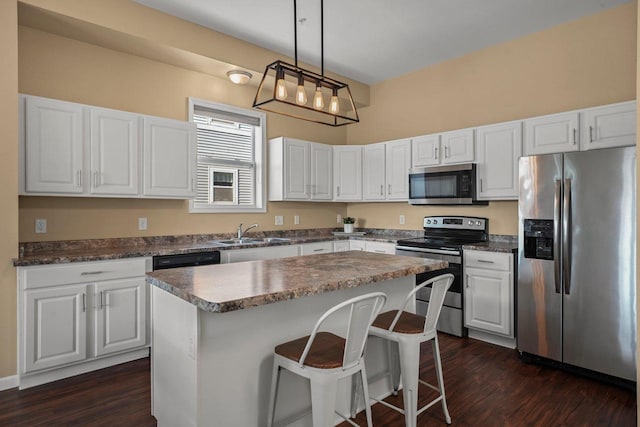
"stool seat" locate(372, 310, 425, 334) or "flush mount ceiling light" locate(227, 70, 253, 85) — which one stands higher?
"flush mount ceiling light" locate(227, 70, 253, 85)

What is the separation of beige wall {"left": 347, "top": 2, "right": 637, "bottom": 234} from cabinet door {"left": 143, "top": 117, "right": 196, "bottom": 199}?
8.74 ft

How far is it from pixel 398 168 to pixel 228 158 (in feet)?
6.82

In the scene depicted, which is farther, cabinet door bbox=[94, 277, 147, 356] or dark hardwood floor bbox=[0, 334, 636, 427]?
cabinet door bbox=[94, 277, 147, 356]

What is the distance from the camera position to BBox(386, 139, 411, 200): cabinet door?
4.59 meters

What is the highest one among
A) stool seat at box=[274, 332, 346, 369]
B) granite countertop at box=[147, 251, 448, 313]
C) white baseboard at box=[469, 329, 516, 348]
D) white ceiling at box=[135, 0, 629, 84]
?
white ceiling at box=[135, 0, 629, 84]

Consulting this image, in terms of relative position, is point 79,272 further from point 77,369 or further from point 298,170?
point 298,170

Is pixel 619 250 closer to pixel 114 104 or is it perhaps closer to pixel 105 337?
pixel 105 337

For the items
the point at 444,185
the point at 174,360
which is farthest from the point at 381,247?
the point at 174,360

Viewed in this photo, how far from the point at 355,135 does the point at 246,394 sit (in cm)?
445

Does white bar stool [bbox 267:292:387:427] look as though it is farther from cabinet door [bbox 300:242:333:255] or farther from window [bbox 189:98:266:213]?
window [bbox 189:98:266:213]

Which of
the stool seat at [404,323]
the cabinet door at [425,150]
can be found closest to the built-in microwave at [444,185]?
the cabinet door at [425,150]

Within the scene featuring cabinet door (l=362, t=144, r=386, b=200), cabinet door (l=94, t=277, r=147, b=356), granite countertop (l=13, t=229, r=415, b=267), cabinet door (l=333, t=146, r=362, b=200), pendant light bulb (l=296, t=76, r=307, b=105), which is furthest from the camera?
cabinet door (l=333, t=146, r=362, b=200)

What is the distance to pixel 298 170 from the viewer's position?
15.7 feet

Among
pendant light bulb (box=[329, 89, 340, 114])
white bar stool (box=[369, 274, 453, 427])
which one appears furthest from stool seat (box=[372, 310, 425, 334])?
pendant light bulb (box=[329, 89, 340, 114])
